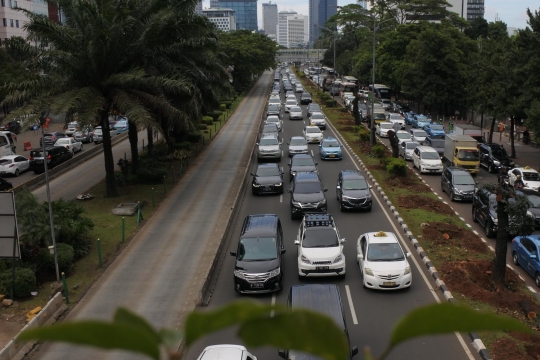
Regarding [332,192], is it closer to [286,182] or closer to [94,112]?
[286,182]

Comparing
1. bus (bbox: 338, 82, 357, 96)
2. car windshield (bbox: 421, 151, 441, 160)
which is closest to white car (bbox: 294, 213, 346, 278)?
car windshield (bbox: 421, 151, 441, 160)

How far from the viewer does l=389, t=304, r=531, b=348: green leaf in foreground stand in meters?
1.65

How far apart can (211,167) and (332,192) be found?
31.1ft

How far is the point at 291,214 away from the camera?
2539 centimetres

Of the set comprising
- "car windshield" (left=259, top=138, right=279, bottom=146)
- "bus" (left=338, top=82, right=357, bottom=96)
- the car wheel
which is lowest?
the car wheel

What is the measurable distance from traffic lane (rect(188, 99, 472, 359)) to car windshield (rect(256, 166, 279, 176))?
1.34 meters

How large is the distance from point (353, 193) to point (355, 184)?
3.12 feet

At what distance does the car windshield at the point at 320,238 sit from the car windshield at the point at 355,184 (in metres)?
7.40

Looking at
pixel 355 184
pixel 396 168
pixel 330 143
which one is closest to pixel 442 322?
pixel 355 184

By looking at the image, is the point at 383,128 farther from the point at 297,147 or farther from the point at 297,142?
the point at 297,147

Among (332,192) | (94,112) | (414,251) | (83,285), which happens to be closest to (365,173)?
(332,192)

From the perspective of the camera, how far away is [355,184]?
26766 millimetres

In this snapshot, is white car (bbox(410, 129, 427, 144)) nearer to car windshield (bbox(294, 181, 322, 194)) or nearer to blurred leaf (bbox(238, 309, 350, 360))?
car windshield (bbox(294, 181, 322, 194))

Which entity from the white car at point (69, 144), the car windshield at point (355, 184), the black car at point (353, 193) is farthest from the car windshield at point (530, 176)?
the white car at point (69, 144)
